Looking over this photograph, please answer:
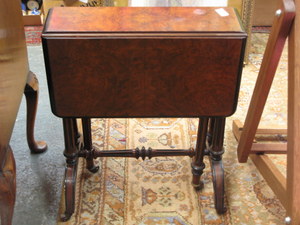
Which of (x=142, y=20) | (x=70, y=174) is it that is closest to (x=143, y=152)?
(x=70, y=174)

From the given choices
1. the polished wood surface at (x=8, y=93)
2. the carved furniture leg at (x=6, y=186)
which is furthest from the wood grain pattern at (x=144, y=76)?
the carved furniture leg at (x=6, y=186)

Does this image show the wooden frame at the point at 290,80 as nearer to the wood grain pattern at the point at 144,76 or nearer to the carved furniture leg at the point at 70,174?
the wood grain pattern at the point at 144,76

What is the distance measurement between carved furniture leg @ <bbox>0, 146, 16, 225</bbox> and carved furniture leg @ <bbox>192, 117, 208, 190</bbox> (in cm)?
78

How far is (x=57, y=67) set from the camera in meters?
1.51

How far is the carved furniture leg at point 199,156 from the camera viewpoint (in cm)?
178

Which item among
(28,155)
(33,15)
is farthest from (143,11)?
(33,15)

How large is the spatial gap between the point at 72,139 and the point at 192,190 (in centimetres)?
63

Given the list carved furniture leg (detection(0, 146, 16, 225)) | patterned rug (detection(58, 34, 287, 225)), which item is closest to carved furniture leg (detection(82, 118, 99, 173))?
patterned rug (detection(58, 34, 287, 225))

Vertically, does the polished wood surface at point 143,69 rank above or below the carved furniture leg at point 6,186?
above

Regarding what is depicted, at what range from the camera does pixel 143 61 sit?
59.2 inches

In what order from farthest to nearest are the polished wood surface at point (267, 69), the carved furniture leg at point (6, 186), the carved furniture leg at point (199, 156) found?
the carved furniture leg at point (199, 156), the polished wood surface at point (267, 69), the carved furniture leg at point (6, 186)

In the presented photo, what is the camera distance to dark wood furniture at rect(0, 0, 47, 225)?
144cm

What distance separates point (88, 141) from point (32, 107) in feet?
1.07

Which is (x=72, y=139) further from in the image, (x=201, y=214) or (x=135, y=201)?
(x=201, y=214)
